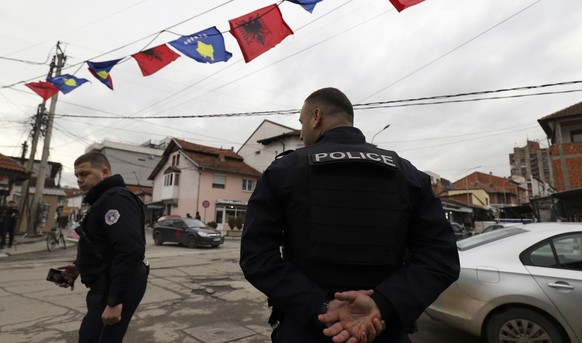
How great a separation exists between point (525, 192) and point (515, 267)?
92886 millimetres

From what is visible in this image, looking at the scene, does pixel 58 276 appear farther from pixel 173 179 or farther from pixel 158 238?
pixel 173 179

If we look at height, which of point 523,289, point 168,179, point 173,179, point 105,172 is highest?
point 168,179

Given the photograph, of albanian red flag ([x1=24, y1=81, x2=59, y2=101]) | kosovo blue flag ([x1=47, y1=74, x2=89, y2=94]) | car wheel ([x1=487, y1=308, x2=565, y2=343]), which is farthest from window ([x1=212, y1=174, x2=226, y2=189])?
car wheel ([x1=487, y1=308, x2=565, y2=343])

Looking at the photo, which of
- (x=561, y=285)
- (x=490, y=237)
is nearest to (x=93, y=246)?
(x=561, y=285)

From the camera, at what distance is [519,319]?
327cm

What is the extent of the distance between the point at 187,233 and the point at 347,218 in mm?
16213

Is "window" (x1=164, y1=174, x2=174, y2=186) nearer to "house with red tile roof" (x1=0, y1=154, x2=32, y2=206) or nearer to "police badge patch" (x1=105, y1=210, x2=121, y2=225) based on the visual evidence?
"house with red tile roof" (x1=0, y1=154, x2=32, y2=206)

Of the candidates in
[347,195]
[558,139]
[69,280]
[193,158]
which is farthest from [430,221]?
[193,158]

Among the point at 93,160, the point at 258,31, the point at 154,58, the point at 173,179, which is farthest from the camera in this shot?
the point at 173,179

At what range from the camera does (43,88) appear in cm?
976

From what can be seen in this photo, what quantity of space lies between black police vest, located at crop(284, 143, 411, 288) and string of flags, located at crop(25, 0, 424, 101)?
4.42 meters

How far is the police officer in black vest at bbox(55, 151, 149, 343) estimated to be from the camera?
7.31 feet

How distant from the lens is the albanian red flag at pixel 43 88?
9.69 metres

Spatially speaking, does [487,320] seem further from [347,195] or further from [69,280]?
[69,280]
